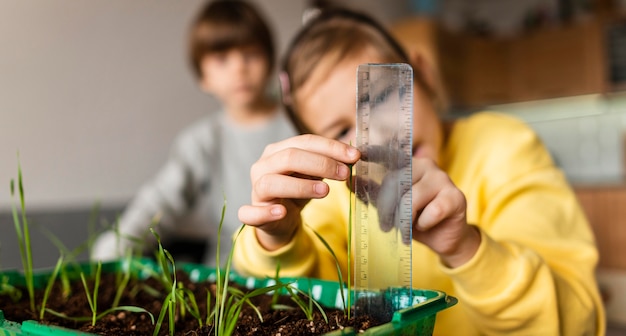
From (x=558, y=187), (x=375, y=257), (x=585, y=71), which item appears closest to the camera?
(x=375, y=257)

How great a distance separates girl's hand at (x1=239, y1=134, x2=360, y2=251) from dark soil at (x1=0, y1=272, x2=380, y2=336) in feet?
0.28

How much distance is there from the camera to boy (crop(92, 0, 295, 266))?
1.46 m

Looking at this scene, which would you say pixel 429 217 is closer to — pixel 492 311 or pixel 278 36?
pixel 492 311

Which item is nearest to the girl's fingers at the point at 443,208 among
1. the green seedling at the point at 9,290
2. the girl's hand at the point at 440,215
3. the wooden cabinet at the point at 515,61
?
the girl's hand at the point at 440,215

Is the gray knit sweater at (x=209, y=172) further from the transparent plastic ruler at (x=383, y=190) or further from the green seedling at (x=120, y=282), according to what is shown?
the transparent plastic ruler at (x=383, y=190)

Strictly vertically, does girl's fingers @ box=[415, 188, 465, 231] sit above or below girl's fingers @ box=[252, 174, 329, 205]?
below

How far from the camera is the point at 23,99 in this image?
170 cm

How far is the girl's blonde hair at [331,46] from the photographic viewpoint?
2.42ft

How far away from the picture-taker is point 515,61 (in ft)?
13.7

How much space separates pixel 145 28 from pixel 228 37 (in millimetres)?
826

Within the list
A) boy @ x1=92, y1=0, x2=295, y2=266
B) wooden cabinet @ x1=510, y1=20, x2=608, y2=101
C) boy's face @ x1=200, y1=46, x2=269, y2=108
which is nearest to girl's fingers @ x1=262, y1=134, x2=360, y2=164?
boy @ x1=92, y1=0, x2=295, y2=266

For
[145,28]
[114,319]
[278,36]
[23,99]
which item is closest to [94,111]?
[23,99]

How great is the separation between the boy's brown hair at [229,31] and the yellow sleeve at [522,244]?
2.68 feet

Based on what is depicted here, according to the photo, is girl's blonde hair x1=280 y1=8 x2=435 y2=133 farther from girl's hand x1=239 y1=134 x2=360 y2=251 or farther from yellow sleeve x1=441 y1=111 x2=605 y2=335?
girl's hand x1=239 y1=134 x2=360 y2=251
